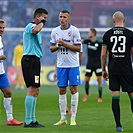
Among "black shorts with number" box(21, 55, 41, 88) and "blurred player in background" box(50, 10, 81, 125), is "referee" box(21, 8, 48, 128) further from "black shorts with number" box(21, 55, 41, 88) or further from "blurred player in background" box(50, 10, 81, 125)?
"blurred player in background" box(50, 10, 81, 125)

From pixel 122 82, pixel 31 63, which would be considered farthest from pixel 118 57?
pixel 31 63

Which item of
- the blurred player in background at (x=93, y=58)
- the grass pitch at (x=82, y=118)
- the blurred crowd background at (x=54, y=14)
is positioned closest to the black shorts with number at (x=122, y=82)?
the grass pitch at (x=82, y=118)

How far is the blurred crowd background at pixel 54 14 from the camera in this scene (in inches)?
1342

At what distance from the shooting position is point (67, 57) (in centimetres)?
1208

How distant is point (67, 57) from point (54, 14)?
23.8 metres

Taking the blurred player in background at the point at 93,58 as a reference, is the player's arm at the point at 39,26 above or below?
above

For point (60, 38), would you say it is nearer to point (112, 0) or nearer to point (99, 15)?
point (99, 15)

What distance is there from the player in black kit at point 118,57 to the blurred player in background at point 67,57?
4.21 feet

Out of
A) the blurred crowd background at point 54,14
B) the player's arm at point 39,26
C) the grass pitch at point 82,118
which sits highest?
the blurred crowd background at point 54,14

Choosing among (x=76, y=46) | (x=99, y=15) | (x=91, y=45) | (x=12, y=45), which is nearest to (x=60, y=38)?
(x=76, y=46)

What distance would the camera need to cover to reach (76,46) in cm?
1195

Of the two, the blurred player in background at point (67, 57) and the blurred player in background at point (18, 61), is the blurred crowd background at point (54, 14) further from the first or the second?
the blurred player in background at point (67, 57)

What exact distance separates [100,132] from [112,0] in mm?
29339

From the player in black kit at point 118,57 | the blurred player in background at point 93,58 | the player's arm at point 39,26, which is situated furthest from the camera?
the blurred player in background at point 93,58
